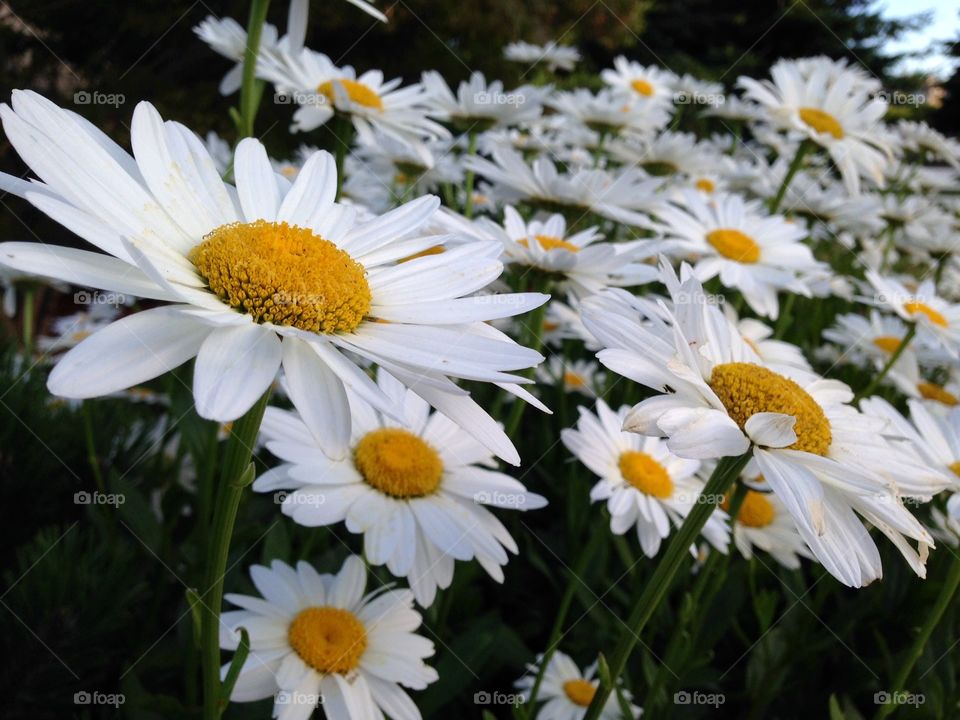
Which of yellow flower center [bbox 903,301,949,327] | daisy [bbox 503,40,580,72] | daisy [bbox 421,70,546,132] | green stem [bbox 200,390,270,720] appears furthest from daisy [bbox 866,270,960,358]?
daisy [bbox 503,40,580,72]

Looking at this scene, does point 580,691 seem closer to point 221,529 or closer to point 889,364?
point 221,529

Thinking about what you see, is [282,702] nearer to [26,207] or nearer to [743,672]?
[743,672]

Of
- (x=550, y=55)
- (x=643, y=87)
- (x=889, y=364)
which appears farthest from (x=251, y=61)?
(x=550, y=55)

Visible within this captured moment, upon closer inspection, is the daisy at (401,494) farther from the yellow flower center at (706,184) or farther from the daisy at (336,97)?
the yellow flower center at (706,184)

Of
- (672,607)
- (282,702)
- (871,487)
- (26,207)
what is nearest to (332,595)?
(282,702)

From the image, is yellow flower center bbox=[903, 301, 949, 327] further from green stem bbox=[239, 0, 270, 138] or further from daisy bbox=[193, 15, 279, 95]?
daisy bbox=[193, 15, 279, 95]

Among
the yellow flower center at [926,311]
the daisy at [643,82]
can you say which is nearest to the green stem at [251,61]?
the yellow flower center at [926,311]
